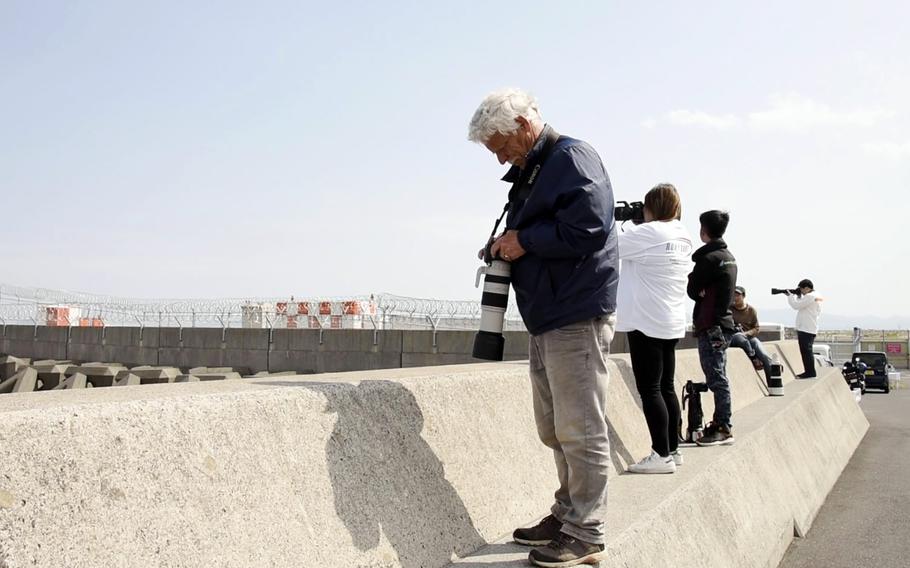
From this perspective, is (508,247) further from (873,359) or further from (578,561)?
(873,359)

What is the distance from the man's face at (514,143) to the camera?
2.89 m

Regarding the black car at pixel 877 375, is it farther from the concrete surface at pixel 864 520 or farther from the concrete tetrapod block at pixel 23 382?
the concrete tetrapod block at pixel 23 382

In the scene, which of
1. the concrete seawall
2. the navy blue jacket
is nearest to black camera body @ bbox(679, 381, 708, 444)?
the concrete seawall

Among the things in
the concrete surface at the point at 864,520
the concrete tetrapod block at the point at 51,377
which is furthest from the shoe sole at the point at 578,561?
the concrete tetrapod block at the point at 51,377

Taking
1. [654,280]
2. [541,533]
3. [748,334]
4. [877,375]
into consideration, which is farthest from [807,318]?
[877,375]

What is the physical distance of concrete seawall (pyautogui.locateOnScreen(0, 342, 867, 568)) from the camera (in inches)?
70.1

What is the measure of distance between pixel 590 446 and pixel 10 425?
1880 mm

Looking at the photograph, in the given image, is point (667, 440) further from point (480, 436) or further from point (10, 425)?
point (10, 425)

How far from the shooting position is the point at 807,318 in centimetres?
1180

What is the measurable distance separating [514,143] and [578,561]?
155cm

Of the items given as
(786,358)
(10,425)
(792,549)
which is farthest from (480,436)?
(786,358)

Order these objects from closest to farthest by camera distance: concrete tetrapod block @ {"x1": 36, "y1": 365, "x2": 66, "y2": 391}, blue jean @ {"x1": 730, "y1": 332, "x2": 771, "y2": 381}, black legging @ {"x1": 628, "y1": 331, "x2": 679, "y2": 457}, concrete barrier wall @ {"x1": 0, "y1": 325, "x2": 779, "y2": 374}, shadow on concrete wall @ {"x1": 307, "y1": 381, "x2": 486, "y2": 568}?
shadow on concrete wall @ {"x1": 307, "y1": 381, "x2": 486, "y2": 568}, black legging @ {"x1": 628, "y1": 331, "x2": 679, "y2": 457}, blue jean @ {"x1": 730, "y1": 332, "x2": 771, "y2": 381}, concrete barrier wall @ {"x1": 0, "y1": 325, "x2": 779, "y2": 374}, concrete tetrapod block @ {"x1": 36, "y1": 365, "x2": 66, "y2": 391}

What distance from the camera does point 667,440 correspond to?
4391 millimetres

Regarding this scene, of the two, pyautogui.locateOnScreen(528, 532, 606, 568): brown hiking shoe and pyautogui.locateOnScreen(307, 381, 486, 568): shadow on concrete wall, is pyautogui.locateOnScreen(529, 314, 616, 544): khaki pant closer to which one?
pyautogui.locateOnScreen(528, 532, 606, 568): brown hiking shoe
